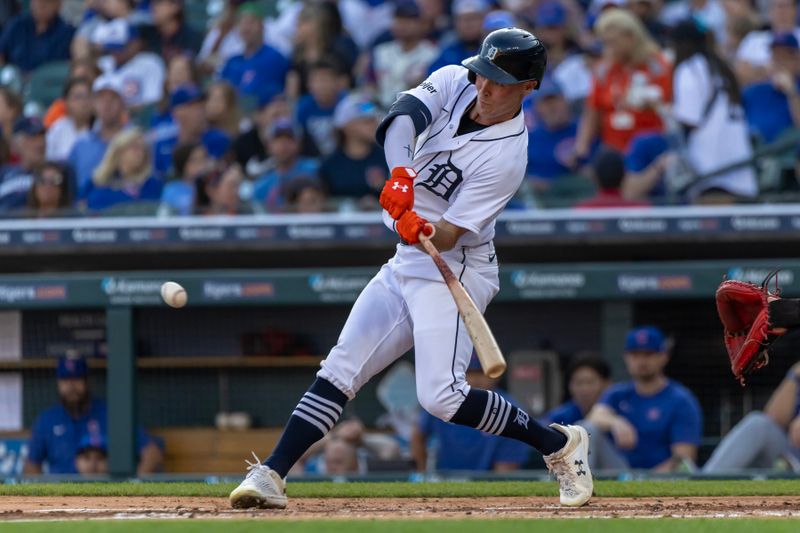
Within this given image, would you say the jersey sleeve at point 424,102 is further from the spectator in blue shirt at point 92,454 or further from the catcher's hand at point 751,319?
the spectator in blue shirt at point 92,454

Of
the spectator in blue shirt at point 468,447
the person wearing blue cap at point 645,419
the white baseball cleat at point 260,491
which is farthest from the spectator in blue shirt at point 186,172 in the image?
the white baseball cleat at point 260,491

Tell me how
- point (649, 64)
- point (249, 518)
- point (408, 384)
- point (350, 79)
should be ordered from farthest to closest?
point (350, 79) → point (649, 64) → point (408, 384) → point (249, 518)

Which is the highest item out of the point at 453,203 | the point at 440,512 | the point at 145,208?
the point at 145,208

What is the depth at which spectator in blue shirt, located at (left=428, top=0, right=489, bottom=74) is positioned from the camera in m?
9.53

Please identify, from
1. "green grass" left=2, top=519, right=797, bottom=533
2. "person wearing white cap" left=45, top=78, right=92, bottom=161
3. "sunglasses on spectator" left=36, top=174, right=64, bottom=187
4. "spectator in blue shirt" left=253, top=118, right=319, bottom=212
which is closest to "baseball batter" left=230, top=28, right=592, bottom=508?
"green grass" left=2, top=519, right=797, bottom=533

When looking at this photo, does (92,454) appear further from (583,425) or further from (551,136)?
(551,136)

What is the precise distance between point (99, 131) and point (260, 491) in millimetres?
5760

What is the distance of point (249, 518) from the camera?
14.8 ft

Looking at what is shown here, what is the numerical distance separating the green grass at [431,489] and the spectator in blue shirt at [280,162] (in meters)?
3.20

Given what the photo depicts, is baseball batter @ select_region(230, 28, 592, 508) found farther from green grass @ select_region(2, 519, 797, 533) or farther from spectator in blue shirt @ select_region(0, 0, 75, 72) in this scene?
spectator in blue shirt @ select_region(0, 0, 75, 72)

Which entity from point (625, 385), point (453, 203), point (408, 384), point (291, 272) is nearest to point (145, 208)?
point (291, 272)

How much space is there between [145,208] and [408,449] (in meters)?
2.17

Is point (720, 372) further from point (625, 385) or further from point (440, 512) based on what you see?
point (440, 512)

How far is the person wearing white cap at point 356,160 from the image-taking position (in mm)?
8664
